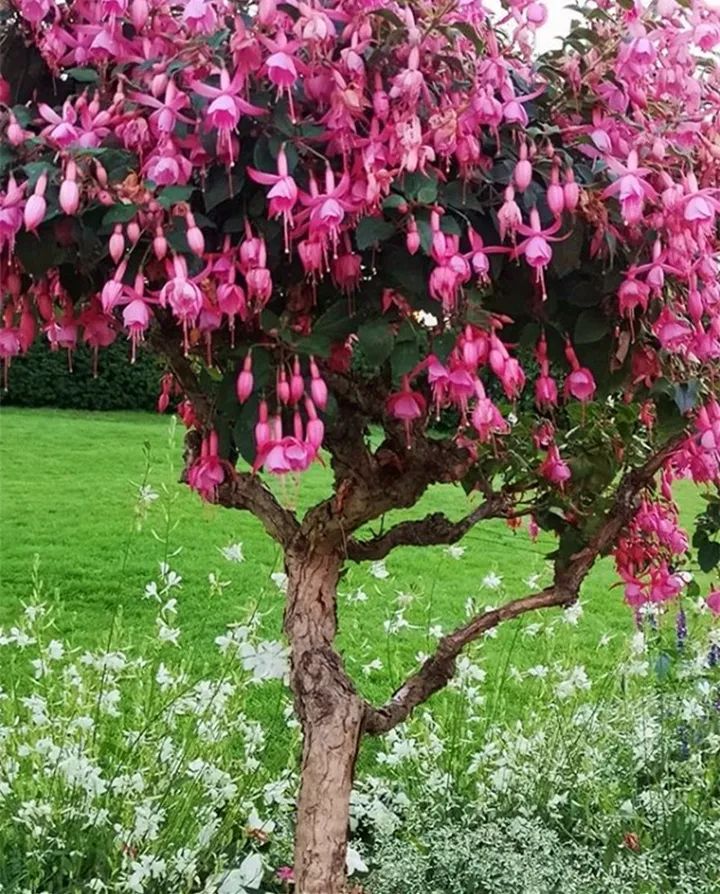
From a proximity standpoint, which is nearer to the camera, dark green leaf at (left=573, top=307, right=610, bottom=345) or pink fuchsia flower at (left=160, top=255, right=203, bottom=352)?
pink fuchsia flower at (left=160, top=255, right=203, bottom=352)

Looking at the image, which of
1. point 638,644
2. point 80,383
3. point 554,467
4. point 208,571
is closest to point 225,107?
point 554,467

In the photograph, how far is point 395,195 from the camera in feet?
3.62

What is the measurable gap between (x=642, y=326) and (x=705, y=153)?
0.21 m

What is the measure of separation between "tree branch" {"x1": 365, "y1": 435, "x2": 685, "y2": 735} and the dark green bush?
930cm

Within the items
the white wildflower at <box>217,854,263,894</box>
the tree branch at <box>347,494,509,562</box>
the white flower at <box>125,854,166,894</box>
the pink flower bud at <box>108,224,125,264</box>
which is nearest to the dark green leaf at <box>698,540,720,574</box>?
the tree branch at <box>347,494,509,562</box>

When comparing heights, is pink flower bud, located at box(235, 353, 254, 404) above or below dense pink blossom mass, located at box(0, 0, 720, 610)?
below

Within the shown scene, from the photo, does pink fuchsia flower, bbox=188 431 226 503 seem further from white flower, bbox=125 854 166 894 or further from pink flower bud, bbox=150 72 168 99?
white flower, bbox=125 854 166 894

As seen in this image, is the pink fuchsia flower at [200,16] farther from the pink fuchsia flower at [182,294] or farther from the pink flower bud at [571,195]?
the pink flower bud at [571,195]

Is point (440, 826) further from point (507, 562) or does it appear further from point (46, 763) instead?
point (507, 562)

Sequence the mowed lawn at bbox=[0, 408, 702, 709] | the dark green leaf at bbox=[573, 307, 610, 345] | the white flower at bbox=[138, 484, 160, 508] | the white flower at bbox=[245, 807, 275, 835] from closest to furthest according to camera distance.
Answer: the dark green leaf at bbox=[573, 307, 610, 345]
the white flower at bbox=[138, 484, 160, 508]
the white flower at bbox=[245, 807, 275, 835]
the mowed lawn at bbox=[0, 408, 702, 709]

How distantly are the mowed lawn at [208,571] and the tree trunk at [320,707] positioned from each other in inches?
37.9

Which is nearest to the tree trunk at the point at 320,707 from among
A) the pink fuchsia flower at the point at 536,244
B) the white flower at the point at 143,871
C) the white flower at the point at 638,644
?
the white flower at the point at 143,871

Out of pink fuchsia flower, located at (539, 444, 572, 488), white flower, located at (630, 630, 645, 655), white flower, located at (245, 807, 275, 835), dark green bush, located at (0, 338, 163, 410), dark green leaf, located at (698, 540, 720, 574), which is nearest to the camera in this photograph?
pink fuchsia flower, located at (539, 444, 572, 488)

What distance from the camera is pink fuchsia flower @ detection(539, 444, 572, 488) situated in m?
1.61
